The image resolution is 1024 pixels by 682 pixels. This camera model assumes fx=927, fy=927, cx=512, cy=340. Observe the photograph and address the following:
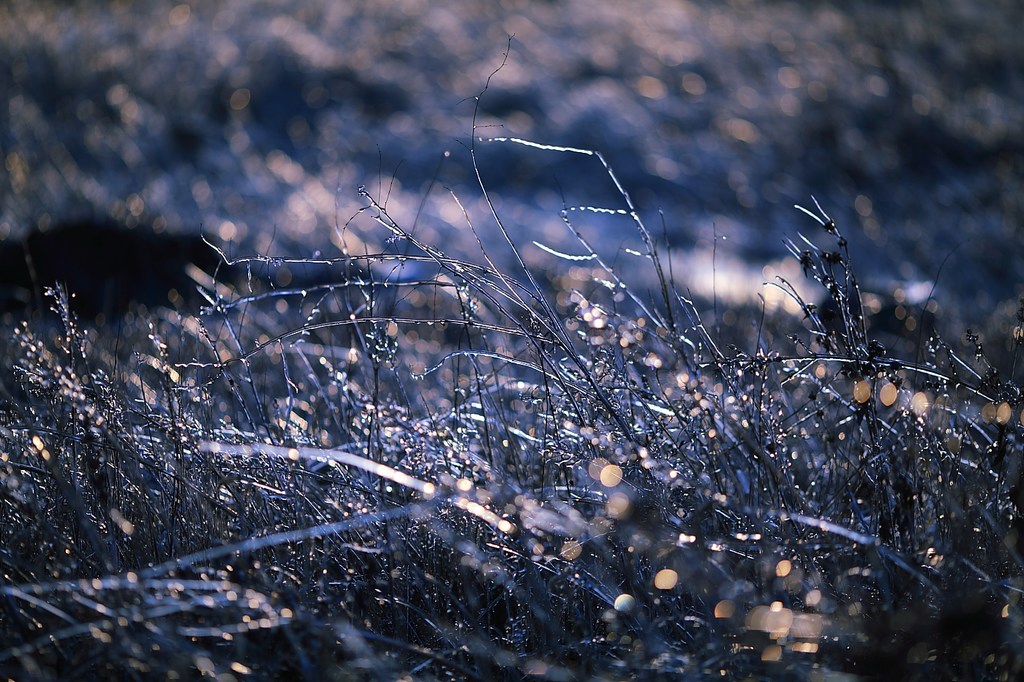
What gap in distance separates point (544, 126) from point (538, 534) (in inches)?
523

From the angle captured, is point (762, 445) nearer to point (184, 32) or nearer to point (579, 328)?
point (579, 328)

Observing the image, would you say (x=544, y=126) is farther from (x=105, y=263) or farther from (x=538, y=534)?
(x=538, y=534)

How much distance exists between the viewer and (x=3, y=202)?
26.7 feet

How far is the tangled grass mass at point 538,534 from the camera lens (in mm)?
1788

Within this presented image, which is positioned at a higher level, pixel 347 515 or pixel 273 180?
pixel 347 515

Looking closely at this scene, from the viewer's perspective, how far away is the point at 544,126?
1483cm

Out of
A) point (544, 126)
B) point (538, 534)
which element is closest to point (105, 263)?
point (538, 534)

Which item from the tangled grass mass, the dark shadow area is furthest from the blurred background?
the tangled grass mass

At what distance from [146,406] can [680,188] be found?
461 inches

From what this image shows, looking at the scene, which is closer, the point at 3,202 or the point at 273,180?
the point at 3,202

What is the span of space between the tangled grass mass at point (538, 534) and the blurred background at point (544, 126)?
4214mm

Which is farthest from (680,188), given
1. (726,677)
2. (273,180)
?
(726,677)

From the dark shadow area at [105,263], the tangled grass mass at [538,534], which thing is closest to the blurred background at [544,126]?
the dark shadow area at [105,263]

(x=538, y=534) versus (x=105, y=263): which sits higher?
(x=538, y=534)
